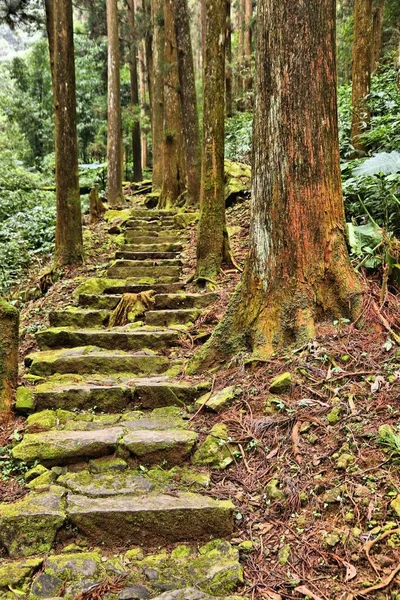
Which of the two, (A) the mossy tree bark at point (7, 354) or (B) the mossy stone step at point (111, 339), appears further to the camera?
(B) the mossy stone step at point (111, 339)

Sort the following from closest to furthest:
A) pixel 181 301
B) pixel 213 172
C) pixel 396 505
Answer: pixel 396 505 → pixel 181 301 → pixel 213 172

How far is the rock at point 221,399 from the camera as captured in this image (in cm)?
367

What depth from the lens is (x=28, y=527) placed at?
8.59ft

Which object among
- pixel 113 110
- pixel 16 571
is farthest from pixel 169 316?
pixel 113 110

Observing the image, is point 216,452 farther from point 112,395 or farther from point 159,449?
point 112,395

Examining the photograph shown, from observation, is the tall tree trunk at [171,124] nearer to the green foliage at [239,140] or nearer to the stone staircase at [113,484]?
the green foliage at [239,140]

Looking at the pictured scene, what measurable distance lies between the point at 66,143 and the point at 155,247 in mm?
2411

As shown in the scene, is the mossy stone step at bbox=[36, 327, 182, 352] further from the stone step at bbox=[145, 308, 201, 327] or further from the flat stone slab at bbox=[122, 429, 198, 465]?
the flat stone slab at bbox=[122, 429, 198, 465]

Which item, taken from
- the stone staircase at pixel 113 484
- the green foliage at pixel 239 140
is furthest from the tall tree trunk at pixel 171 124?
the stone staircase at pixel 113 484

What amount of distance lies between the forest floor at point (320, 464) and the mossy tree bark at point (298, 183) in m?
0.25

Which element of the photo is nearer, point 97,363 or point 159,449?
point 159,449

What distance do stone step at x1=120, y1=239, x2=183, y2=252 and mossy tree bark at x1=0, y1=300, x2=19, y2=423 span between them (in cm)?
518

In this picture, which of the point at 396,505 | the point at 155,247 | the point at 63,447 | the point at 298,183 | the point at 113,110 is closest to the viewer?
the point at 396,505

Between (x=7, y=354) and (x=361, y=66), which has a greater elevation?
(x=361, y=66)
